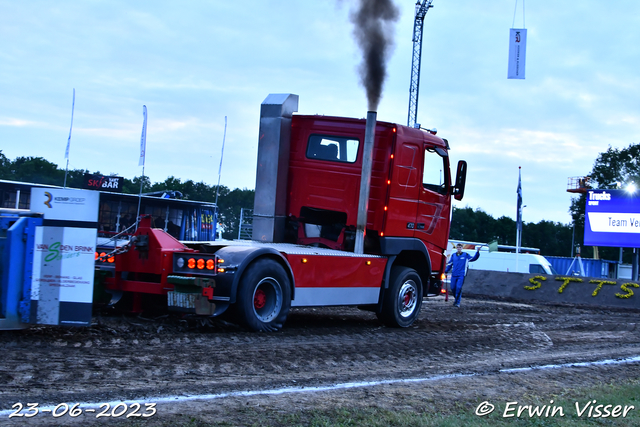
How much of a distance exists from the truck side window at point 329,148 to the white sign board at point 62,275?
4.72 meters

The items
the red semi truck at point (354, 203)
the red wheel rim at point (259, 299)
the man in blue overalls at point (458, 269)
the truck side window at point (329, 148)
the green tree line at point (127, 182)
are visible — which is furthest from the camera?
the green tree line at point (127, 182)

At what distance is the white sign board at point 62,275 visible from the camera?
7145 millimetres

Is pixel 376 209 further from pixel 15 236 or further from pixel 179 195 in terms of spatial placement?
pixel 179 195

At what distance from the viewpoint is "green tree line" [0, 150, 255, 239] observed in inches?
2320

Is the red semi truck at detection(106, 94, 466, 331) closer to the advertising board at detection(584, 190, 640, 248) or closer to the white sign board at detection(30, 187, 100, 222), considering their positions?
the white sign board at detection(30, 187, 100, 222)

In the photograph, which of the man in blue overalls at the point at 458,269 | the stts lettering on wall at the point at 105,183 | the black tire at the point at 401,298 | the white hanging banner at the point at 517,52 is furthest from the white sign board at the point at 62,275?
the stts lettering on wall at the point at 105,183

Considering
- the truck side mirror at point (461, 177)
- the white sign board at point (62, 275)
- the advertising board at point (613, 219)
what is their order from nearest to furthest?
the white sign board at point (62, 275) → the truck side mirror at point (461, 177) → the advertising board at point (613, 219)

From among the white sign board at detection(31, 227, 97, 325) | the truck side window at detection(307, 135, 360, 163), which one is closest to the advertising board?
the truck side window at detection(307, 135, 360, 163)

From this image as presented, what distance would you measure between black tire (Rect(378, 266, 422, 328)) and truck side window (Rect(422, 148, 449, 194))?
4.88 ft

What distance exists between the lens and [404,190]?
11016mm

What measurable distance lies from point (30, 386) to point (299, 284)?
4647 millimetres

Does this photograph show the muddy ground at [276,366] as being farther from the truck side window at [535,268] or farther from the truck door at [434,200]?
the truck side window at [535,268]

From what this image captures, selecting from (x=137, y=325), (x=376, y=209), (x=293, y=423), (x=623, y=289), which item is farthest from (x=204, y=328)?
(x=623, y=289)

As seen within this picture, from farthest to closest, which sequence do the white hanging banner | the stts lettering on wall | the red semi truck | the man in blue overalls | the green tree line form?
1. the green tree line
2. the stts lettering on wall
3. the white hanging banner
4. the man in blue overalls
5. the red semi truck
